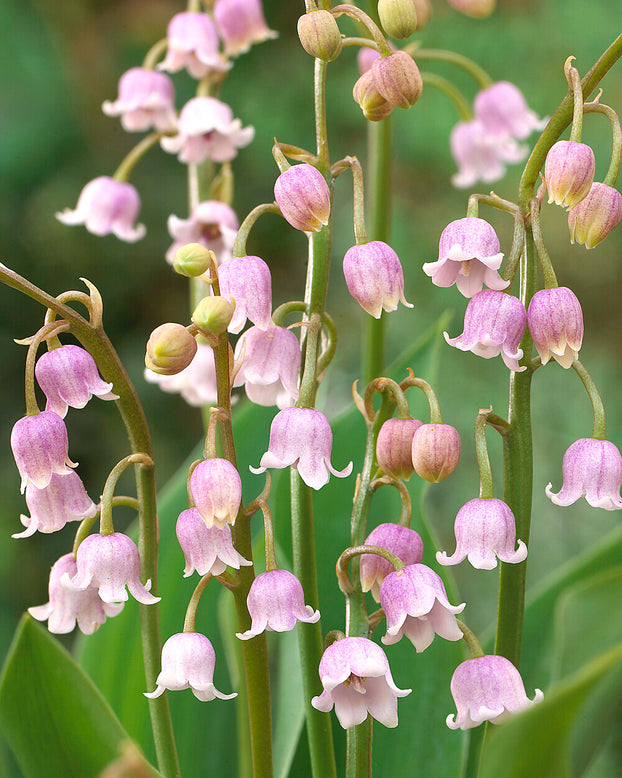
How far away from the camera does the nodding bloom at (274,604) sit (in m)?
0.44

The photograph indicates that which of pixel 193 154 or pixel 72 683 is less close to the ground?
pixel 193 154

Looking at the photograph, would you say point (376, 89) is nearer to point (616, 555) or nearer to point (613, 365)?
point (616, 555)

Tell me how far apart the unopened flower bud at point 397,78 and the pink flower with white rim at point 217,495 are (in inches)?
7.9

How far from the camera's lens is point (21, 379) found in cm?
189

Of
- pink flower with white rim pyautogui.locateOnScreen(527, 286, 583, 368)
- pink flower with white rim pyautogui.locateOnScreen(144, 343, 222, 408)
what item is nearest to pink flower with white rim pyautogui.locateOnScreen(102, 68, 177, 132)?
pink flower with white rim pyautogui.locateOnScreen(144, 343, 222, 408)

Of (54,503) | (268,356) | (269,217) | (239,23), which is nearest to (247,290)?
(268,356)

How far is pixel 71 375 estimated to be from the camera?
1.50 feet

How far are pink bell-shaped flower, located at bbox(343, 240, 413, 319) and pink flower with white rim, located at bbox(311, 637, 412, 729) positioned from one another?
0.16 m

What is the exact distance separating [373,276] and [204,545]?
0.50 feet

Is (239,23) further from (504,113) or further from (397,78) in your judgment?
(397,78)

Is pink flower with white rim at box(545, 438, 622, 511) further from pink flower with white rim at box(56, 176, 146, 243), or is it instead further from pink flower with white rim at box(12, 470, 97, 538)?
pink flower with white rim at box(56, 176, 146, 243)

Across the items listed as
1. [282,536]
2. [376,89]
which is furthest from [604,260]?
[376,89]

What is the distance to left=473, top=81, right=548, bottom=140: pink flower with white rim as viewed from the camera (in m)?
0.90

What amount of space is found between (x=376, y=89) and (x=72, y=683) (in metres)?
0.35
